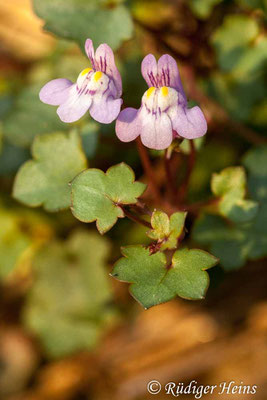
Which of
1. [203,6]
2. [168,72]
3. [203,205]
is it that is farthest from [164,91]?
[203,6]

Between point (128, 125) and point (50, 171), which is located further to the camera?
point (50, 171)

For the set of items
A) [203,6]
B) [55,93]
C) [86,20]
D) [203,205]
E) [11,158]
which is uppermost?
[203,6]

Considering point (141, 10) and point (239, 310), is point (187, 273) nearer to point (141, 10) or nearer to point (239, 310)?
point (239, 310)

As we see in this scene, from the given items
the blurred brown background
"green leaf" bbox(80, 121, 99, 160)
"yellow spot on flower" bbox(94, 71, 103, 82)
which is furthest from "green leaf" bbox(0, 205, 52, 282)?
"yellow spot on flower" bbox(94, 71, 103, 82)

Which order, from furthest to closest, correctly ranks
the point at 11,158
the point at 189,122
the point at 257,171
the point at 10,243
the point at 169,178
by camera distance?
the point at 10,243 < the point at 11,158 < the point at 257,171 < the point at 169,178 < the point at 189,122

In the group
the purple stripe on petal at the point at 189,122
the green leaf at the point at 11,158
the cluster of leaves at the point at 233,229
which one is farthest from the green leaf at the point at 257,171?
the green leaf at the point at 11,158

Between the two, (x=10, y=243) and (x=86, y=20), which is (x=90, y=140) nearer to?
(x=86, y=20)

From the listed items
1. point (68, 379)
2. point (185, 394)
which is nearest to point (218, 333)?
point (185, 394)
